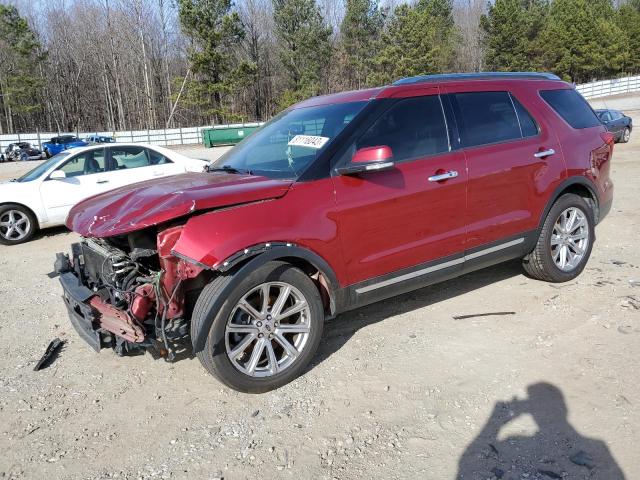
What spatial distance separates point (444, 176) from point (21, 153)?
35.4 m

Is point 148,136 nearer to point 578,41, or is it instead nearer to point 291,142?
point 291,142

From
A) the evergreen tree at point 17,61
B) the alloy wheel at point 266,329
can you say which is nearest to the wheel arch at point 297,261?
the alloy wheel at point 266,329

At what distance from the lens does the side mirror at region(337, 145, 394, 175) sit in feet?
11.0

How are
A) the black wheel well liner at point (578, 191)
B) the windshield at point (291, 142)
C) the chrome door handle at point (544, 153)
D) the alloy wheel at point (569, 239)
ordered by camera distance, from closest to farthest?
the windshield at point (291, 142)
the chrome door handle at point (544, 153)
the black wheel well liner at point (578, 191)
the alloy wheel at point (569, 239)

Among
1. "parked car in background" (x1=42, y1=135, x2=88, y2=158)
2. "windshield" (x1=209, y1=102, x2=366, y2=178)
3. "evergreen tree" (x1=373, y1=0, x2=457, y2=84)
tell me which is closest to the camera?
"windshield" (x1=209, y1=102, x2=366, y2=178)

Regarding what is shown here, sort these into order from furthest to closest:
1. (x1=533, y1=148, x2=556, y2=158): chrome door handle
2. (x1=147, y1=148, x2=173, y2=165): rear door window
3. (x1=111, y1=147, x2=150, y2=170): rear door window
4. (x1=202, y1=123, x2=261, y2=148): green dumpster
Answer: (x1=202, y1=123, x2=261, y2=148): green dumpster → (x1=147, y1=148, x2=173, y2=165): rear door window → (x1=111, y1=147, x2=150, y2=170): rear door window → (x1=533, y1=148, x2=556, y2=158): chrome door handle

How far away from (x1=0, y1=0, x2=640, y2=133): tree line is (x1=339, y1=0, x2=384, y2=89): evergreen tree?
0.14 metres

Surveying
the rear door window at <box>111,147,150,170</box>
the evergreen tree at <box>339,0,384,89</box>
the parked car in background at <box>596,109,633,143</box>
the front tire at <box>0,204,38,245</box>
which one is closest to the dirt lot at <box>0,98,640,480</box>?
the front tire at <box>0,204,38,245</box>

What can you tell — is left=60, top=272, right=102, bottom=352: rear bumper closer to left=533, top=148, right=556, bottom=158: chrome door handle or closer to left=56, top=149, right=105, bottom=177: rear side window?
left=533, top=148, right=556, bottom=158: chrome door handle

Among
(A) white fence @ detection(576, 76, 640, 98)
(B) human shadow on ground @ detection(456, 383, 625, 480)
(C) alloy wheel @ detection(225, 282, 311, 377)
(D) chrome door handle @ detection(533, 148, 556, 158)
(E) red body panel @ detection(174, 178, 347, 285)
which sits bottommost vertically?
(B) human shadow on ground @ detection(456, 383, 625, 480)

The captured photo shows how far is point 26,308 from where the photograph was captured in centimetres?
522

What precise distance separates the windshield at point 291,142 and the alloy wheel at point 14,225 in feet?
17.7

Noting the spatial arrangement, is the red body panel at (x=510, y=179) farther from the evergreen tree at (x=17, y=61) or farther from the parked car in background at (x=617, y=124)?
the evergreen tree at (x=17, y=61)

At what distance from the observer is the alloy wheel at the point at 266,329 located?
10.7 ft
